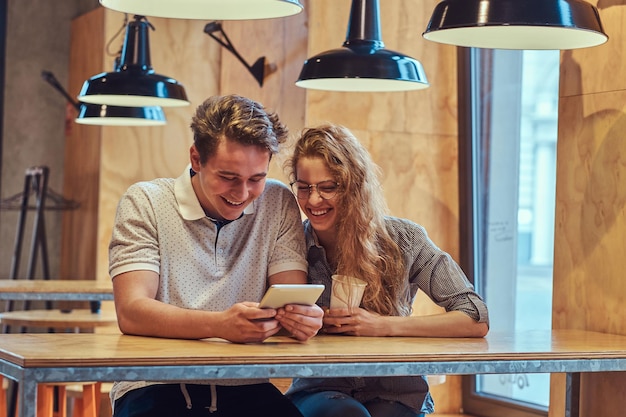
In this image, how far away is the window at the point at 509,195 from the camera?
14.3 feet

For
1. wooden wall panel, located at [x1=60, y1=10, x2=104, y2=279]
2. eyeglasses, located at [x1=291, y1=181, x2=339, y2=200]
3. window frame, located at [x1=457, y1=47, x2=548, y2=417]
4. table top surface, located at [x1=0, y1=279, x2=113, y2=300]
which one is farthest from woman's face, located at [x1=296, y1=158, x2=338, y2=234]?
wooden wall panel, located at [x1=60, y1=10, x2=104, y2=279]

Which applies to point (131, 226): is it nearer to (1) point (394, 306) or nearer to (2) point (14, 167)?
(1) point (394, 306)

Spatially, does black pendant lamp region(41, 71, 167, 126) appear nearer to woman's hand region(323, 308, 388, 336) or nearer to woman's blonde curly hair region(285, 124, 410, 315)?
woman's blonde curly hair region(285, 124, 410, 315)

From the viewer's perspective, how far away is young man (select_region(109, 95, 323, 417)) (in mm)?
2428

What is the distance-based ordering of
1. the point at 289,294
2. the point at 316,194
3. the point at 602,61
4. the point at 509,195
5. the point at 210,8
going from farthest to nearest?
the point at 509,195, the point at 602,61, the point at 316,194, the point at 210,8, the point at 289,294

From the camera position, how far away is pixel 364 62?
316 cm

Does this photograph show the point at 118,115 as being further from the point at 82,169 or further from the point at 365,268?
the point at 365,268

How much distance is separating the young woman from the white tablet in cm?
32

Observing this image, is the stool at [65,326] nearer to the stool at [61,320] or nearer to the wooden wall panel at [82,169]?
the stool at [61,320]

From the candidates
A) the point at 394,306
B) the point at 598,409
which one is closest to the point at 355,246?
the point at 394,306

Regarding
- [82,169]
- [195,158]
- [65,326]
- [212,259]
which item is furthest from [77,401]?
[82,169]

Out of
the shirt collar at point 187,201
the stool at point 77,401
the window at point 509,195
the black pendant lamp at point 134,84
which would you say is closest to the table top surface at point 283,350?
the shirt collar at point 187,201

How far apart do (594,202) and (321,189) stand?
0.91 metres

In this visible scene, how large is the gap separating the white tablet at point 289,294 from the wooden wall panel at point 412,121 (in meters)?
2.31
